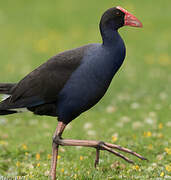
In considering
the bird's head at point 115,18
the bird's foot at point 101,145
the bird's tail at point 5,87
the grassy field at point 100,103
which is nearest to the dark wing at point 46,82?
the bird's tail at point 5,87

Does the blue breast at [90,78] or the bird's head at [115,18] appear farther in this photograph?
the bird's head at [115,18]

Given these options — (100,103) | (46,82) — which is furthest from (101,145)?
(100,103)

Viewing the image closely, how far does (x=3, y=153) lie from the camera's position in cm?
734

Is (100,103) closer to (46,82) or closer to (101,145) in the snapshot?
(46,82)

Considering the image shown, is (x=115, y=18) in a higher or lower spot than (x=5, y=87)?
higher

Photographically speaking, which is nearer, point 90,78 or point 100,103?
point 90,78

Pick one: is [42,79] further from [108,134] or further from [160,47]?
[160,47]

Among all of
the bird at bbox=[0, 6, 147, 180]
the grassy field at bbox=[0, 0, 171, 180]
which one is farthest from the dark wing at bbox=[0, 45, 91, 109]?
the grassy field at bbox=[0, 0, 171, 180]

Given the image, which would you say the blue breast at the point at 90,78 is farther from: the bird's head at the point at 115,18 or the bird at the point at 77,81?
the bird's head at the point at 115,18

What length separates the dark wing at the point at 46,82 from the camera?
534 centimetres

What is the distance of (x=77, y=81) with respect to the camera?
5.20 meters

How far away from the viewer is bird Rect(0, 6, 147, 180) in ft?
16.9

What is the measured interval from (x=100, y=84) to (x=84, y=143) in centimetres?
79

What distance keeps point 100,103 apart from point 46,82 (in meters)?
6.84
